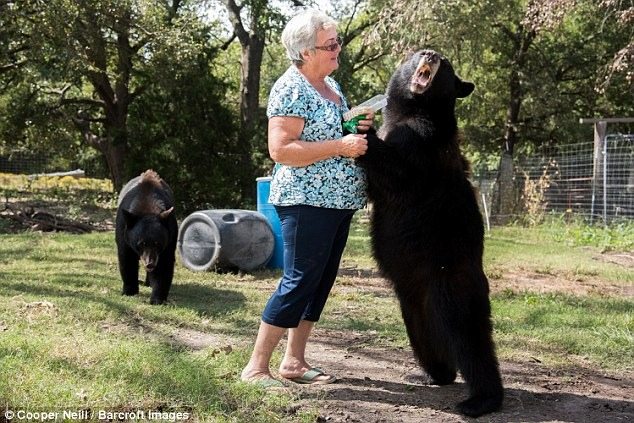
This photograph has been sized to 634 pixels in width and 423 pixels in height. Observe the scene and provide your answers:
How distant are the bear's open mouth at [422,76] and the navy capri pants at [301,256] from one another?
791 millimetres

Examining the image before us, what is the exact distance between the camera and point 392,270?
407 centimetres

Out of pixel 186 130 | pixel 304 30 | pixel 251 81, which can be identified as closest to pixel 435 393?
pixel 304 30

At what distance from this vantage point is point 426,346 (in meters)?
4.27

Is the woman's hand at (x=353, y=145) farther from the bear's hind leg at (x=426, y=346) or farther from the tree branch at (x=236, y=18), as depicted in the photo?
the tree branch at (x=236, y=18)

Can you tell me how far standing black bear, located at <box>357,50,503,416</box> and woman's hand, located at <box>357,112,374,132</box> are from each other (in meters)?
0.06

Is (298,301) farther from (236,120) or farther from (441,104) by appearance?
(236,120)

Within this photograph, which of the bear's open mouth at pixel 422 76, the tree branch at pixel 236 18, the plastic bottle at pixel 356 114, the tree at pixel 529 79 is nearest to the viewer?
the plastic bottle at pixel 356 114

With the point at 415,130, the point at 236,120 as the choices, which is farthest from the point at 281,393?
the point at 236,120

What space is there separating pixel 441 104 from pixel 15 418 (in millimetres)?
2659

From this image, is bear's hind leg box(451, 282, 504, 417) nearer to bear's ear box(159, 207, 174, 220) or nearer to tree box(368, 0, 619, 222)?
bear's ear box(159, 207, 174, 220)

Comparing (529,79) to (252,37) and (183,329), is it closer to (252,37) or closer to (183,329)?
(252,37)

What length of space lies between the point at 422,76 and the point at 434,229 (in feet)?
2.83

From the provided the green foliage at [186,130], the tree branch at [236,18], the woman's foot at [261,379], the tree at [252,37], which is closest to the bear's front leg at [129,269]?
the woman's foot at [261,379]

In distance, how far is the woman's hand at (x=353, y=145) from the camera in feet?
12.3
